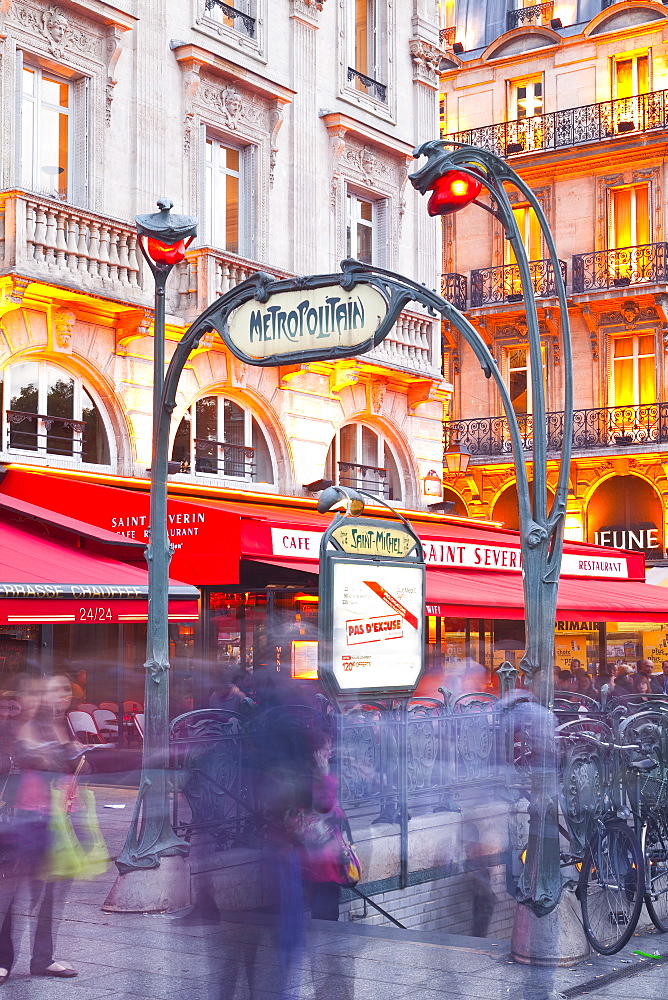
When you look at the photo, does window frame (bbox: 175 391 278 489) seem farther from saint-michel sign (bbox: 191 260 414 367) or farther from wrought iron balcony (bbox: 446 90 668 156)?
wrought iron balcony (bbox: 446 90 668 156)

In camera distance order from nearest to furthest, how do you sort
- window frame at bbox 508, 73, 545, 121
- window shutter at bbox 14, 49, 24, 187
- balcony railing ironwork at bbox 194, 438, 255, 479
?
window shutter at bbox 14, 49, 24, 187, balcony railing ironwork at bbox 194, 438, 255, 479, window frame at bbox 508, 73, 545, 121

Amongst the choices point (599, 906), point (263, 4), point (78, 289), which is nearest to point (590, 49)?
point (263, 4)

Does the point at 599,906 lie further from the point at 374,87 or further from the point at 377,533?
the point at 374,87

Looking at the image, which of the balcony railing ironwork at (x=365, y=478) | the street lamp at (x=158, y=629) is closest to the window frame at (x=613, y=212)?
the balcony railing ironwork at (x=365, y=478)

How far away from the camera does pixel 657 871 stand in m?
9.09

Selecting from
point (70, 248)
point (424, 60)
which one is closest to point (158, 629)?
point (70, 248)

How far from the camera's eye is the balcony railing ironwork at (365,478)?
2008 centimetres

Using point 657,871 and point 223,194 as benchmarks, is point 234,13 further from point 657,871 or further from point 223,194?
point 657,871

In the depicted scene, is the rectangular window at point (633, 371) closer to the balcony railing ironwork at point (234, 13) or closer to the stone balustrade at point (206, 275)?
the stone balustrade at point (206, 275)

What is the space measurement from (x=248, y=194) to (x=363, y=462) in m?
4.47

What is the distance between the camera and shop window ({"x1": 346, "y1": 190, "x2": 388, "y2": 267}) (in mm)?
20422

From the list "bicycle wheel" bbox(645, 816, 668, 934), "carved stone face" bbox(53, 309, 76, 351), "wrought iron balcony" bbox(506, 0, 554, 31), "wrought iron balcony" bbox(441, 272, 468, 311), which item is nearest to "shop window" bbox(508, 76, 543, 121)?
"wrought iron balcony" bbox(506, 0, 554, 31)

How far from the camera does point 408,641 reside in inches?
395

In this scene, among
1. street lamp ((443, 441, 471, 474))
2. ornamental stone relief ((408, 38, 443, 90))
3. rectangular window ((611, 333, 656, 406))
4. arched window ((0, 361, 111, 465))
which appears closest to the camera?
arched window ((0, 361, 111, 465))
